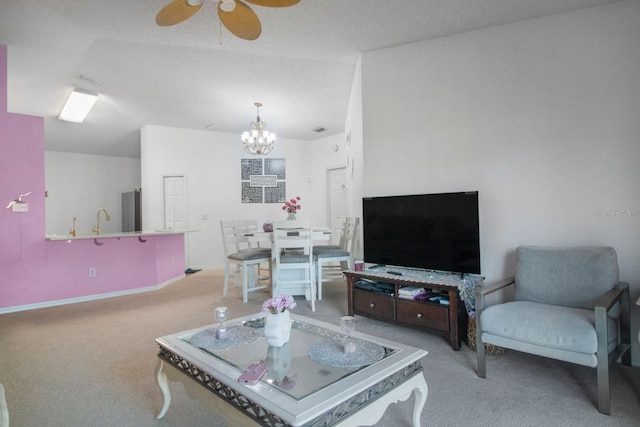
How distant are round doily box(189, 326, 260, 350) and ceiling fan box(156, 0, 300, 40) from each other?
2003mm

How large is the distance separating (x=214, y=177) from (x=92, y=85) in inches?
101

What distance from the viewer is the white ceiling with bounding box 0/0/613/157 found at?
287cm

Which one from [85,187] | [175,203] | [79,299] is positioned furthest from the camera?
[85,187]

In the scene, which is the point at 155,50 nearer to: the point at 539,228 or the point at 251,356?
the point at 251,356

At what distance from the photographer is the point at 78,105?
553 centimetres

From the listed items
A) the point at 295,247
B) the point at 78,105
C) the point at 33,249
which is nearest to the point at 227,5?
the point at 295,247

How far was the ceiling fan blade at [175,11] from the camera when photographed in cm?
226

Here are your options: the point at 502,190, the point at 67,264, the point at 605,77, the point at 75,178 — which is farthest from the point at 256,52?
the point at 75,178

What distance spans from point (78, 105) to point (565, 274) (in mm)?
6856

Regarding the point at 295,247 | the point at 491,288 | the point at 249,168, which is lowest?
the point at 491,288

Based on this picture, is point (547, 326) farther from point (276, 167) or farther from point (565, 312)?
point (276, 167)

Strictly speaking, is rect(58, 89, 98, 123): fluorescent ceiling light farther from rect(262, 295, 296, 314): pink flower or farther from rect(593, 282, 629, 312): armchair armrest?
rect(593, 282, 629, 312): armchair armrest

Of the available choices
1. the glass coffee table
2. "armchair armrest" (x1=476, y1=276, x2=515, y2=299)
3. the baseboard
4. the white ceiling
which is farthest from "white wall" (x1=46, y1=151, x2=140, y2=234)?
"armchair armrest" (x1=476, y1=276, x2=515, y2=299)

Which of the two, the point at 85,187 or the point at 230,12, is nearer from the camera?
the point at 230,12
